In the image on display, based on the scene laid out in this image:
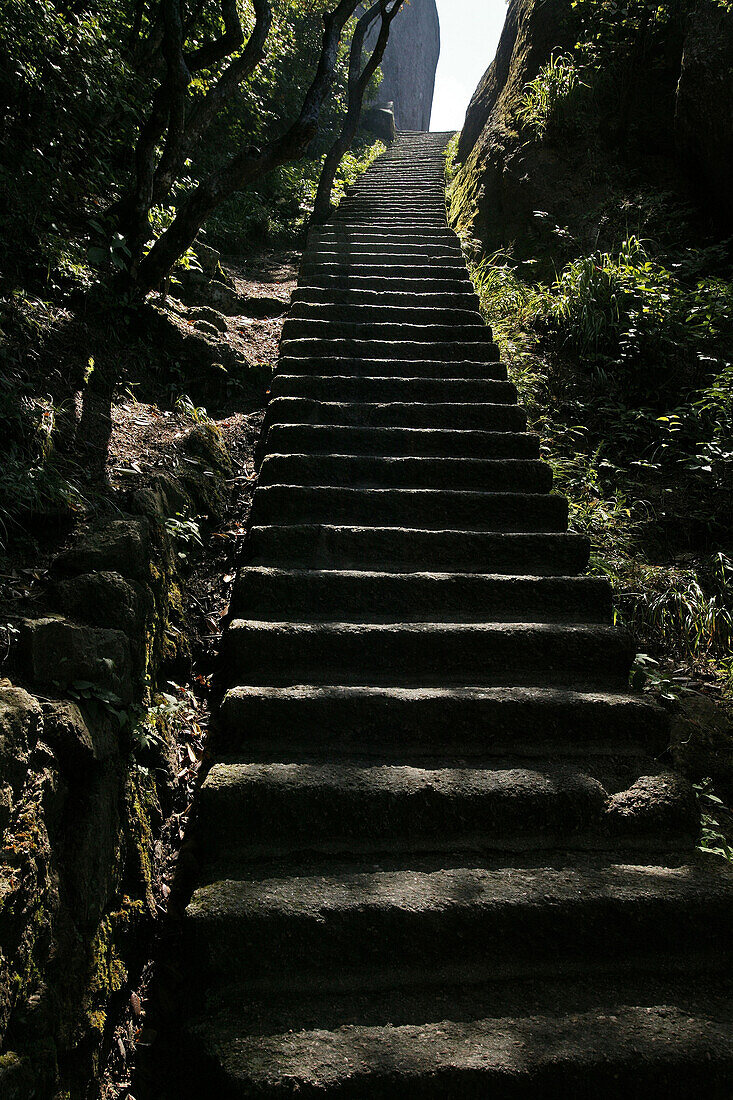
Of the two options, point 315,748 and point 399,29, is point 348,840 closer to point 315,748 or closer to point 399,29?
point 315,748

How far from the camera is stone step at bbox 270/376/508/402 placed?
3.92 m

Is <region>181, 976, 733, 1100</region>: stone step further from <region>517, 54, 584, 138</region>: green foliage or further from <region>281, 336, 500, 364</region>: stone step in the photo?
<region>517, 54, 584, 138</region>: green foliage

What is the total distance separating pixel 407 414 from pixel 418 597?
1.42 meters

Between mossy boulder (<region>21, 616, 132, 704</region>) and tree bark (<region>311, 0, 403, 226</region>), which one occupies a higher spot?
tree bark (<region>311, 0, 403, 226</region>)

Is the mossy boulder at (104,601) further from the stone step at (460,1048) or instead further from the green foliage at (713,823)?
the green foliage at (713,823)

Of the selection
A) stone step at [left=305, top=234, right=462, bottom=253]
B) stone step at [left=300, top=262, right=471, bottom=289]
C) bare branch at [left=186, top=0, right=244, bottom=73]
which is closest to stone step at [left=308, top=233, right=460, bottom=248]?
stone step at [left=305, top=234, right=462, bottom=253]

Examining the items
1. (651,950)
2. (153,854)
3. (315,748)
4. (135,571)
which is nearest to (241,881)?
(153,854)

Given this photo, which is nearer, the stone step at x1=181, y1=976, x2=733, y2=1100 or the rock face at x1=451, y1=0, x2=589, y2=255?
the stone step at x1=181, y1=976, x2=733, y2=1100

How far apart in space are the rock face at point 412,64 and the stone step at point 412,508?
2252cm

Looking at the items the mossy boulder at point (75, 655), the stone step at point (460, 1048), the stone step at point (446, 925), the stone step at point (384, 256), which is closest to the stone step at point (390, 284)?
the stone step at point (384, 256)

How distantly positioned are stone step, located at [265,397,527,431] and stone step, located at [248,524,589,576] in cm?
97

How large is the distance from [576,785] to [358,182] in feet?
31.1

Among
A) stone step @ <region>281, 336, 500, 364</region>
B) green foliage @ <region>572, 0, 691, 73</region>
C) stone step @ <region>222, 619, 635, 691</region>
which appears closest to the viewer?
stone step @ <region>222, 619, 635, 691</region>

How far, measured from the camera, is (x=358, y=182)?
29.9ft
